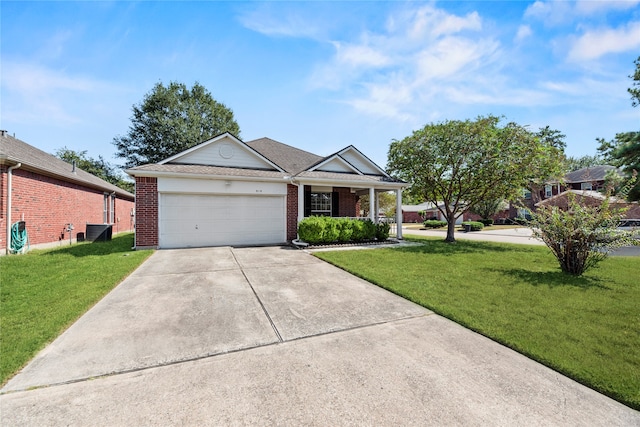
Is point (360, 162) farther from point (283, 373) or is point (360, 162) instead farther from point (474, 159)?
point (283, 373)

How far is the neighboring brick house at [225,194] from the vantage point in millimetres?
9648

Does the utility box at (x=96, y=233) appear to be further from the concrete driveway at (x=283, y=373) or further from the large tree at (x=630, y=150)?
the large tree at (x=630, y=150)

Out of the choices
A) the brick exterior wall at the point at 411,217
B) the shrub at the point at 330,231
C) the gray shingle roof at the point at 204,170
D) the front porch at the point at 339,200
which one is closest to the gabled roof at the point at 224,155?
the gray shingle roof at the point at 204,170

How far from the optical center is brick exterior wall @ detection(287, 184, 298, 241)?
11.7 m

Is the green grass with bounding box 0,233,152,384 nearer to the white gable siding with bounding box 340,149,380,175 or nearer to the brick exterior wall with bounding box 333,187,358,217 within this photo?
the brick exterior wall with bounding box 333,187,358,217

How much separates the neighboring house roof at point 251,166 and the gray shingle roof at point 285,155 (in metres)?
0.06

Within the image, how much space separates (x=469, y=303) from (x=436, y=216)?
4607 cm

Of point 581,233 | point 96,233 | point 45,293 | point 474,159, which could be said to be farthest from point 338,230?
point 96,233

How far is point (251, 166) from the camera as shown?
11883 mm

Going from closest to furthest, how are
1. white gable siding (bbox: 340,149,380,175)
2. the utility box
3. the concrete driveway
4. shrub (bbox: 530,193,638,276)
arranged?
the concrete driveway < shrub (bbox: 530,193,638,276) < the utility box < white gable siding (bbox: 340,149,380,175)

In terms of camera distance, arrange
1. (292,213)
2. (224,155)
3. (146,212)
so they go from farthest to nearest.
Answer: (292,213) < (224,155) < (146,212)

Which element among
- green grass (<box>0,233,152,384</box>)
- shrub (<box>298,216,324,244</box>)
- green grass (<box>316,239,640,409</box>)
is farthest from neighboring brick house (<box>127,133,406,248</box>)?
green grass (<box>316,239,640,409</box>)

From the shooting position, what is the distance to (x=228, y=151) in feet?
38.3

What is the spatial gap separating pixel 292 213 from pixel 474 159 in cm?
908
